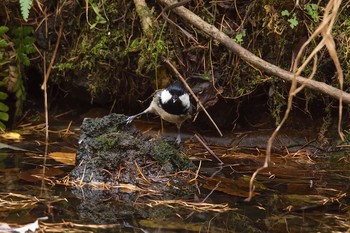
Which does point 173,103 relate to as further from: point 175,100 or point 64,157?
point 64,157

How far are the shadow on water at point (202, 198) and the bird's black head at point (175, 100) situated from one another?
0.36 metres

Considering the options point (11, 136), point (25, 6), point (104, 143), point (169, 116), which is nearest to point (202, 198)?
point (104, 143)

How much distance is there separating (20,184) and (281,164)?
1878 millimetres

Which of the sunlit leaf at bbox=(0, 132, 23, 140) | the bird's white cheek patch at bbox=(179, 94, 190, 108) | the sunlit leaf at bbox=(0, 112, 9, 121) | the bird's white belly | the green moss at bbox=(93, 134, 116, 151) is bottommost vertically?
the sunlit leaf at bbox=(0, 132, 23, 140)

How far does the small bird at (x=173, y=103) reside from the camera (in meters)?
4.11

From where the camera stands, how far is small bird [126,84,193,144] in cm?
411

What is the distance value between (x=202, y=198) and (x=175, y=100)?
49.3 inches

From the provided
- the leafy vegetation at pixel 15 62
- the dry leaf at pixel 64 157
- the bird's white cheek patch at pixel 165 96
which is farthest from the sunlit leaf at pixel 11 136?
the bird's white cheek patch at pixel 165 96

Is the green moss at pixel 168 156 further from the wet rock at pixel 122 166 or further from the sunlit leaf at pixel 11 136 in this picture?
the sunlit leaf at pixel 11 136

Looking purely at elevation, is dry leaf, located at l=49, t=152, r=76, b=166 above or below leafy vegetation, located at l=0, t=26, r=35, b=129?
below

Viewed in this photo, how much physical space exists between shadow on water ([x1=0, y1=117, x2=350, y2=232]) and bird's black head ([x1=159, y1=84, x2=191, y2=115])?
0.36 metres

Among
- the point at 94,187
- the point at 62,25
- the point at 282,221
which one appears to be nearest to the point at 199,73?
the point at 62,25

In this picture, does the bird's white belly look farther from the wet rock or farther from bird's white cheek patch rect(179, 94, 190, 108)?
the wet rock

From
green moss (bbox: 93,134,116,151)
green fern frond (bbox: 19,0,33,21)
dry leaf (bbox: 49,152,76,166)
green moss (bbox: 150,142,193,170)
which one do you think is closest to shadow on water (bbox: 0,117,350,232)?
dry leaf (bbox: 49,152,76,166)
